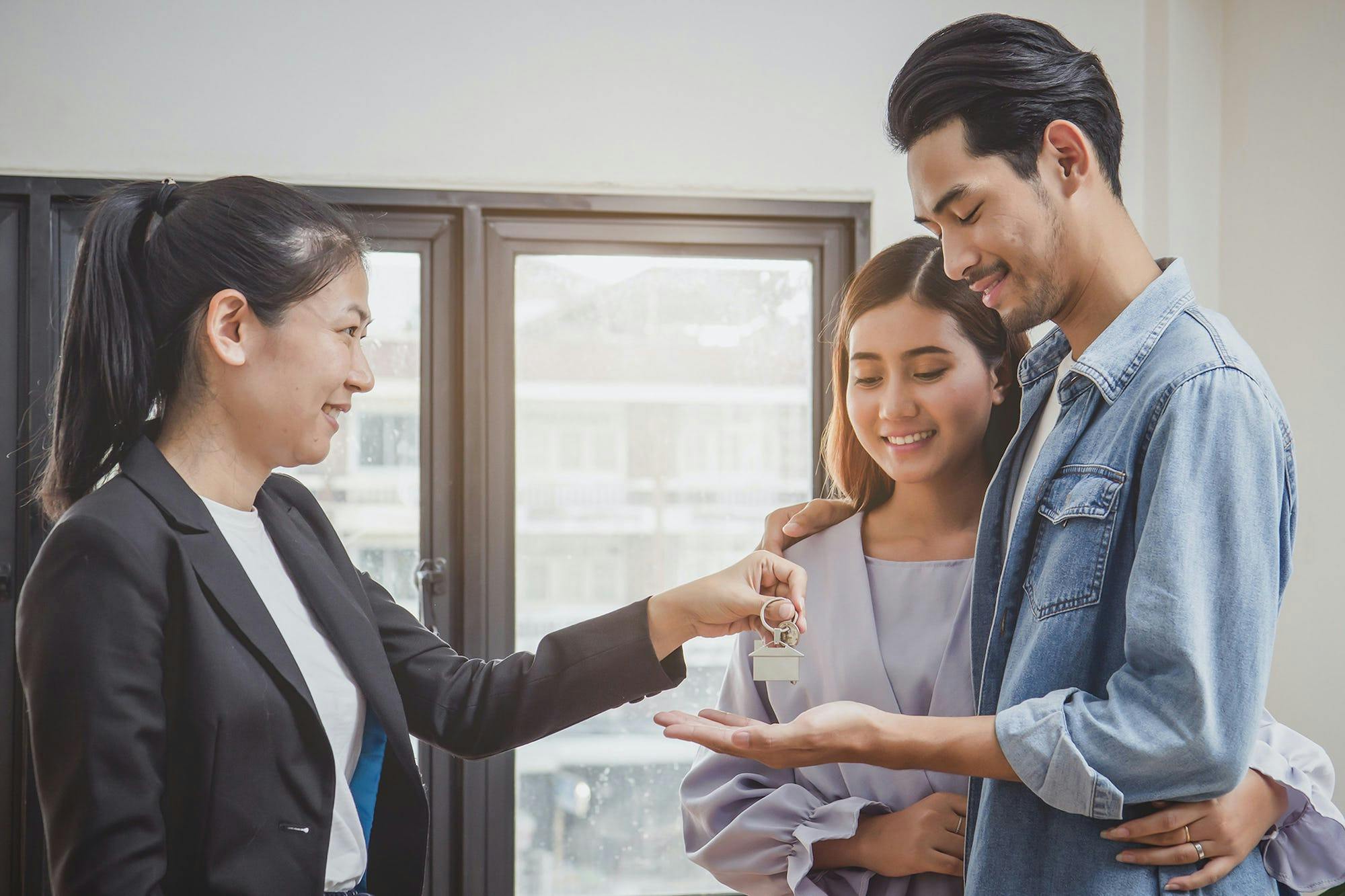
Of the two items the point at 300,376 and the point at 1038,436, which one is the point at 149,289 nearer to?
the point at 300,376

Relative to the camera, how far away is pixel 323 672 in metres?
1.25

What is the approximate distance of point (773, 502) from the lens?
2.95m

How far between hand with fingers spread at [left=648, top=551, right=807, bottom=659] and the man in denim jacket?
262 mm

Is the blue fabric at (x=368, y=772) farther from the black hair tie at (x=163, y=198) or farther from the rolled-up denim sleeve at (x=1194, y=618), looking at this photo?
the rolled-up denim sleeve at (x=1194, y=618)

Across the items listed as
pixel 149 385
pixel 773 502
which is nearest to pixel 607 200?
pixel 773 502

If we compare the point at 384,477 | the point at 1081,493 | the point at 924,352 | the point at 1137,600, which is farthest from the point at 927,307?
the point at 384,477

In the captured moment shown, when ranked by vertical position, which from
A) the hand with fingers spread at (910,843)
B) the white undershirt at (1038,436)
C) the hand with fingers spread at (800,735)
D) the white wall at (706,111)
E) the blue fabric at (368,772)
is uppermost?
the white wall at (706,111)

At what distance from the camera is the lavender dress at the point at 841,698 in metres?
1.28

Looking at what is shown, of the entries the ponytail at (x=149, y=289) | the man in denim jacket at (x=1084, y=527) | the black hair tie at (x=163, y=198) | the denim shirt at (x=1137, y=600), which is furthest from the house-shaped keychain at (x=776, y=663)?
the black hair tie at (x=163, y=198)

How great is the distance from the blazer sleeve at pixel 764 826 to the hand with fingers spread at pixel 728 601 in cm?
12

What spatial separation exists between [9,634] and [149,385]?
187cm

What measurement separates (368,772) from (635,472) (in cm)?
168

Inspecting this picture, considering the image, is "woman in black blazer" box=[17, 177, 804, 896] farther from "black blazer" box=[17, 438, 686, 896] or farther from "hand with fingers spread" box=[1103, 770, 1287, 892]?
"hand with fingers spread" box=[1103, 770, 1287, 892]

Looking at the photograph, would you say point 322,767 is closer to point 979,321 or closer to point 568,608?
point 979,321
